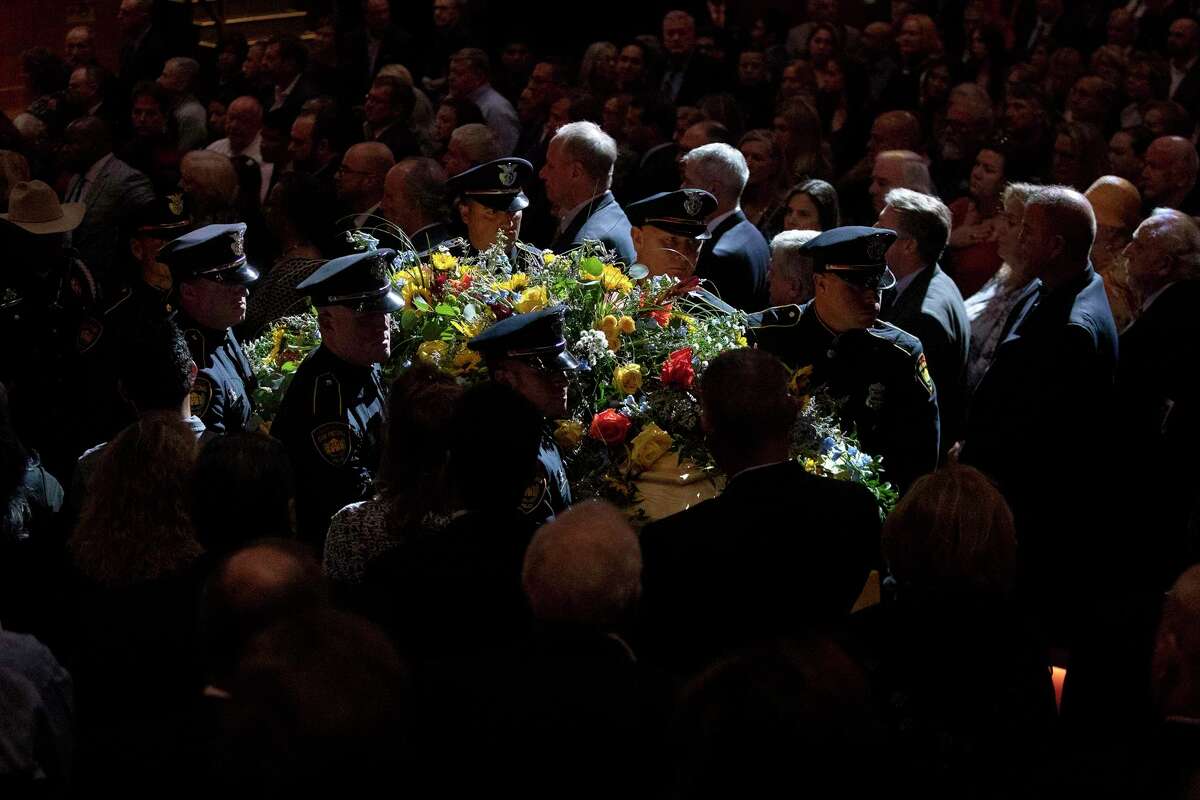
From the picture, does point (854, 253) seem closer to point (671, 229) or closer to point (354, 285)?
point (671, 229)

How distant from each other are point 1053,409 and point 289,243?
123 inches

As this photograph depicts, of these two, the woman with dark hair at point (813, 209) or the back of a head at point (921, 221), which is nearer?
the back of a head at point (921, 221)

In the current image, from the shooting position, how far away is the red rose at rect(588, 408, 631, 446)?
3.64 meters

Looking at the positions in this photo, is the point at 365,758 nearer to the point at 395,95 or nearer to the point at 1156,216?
the point at 1156,216

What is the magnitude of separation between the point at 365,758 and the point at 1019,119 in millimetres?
6231

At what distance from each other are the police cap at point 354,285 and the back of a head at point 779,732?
7.00ft

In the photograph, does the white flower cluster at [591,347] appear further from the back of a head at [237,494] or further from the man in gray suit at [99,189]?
the man in gray suit at [99,189]

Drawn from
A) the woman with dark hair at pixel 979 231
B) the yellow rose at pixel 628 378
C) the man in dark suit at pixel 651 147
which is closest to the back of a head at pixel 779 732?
the yellow rose at pixel 628 378

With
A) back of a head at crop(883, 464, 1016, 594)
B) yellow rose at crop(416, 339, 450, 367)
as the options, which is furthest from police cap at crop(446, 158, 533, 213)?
back of a head at crop(883, 464, 1016, 594)

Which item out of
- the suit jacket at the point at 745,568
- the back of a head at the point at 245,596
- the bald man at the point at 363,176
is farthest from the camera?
the bald man at the point at 363,176

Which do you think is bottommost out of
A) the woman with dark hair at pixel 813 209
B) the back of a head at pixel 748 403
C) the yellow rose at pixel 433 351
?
the woman with dark hair at pixel 813 209

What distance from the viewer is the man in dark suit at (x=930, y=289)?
196 inches

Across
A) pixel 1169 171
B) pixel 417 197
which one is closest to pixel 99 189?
pixel 417 197

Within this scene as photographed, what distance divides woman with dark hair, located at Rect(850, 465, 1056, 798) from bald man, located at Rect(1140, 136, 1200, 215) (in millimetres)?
4443
